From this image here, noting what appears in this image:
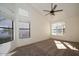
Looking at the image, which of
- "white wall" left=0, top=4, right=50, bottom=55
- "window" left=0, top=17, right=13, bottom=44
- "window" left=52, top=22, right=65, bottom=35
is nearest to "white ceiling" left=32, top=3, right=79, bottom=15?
"white wall" left=0, top=4, right=50, bottom=55

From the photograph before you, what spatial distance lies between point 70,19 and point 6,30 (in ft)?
4.24

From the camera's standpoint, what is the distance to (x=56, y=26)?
80.8 inches

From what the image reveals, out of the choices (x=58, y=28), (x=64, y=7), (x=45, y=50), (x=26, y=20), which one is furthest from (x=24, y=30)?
(x=64, y=7)

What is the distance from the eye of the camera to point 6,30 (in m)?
1.97

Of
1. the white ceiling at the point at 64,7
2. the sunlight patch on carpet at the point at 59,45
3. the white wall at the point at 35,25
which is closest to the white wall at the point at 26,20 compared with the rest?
the white wall at the point at 35,25

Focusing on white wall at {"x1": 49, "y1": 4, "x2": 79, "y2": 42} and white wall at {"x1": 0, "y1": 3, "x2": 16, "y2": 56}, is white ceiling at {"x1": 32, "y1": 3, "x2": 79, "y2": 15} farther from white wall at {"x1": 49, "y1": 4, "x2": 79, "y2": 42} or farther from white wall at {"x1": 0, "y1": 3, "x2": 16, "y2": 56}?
white wall at {"x1": 0, "y1": 3, "x2": 16, "y2": 56}

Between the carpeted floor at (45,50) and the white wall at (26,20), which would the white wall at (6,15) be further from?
the carpeted floor at (45,50)

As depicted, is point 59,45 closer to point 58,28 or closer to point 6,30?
point 58,28

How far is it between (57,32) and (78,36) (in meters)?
0.42

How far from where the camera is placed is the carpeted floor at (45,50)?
1954mm

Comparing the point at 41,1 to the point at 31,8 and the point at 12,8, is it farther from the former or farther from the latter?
the point at 12,8

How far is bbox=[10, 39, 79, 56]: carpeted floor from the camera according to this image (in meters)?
1.95

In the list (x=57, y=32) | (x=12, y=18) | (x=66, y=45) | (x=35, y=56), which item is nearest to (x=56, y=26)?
(x=57, y=32)

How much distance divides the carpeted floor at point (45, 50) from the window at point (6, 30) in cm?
28
